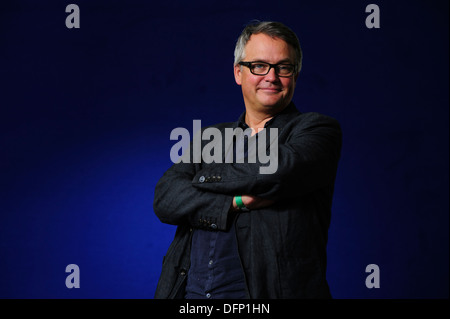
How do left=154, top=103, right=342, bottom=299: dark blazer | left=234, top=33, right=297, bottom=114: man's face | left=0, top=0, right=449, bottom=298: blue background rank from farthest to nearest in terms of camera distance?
left=0, top=0, right=449, bottom=298: blue background
left=234, top=33, right=297, bottom=114: man's face
left=154, top=103, right=342, bottom=299: dark blazer

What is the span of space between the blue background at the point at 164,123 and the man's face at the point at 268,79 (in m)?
1.21

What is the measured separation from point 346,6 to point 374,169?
99cm

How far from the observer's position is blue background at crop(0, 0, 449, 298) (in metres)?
2.58

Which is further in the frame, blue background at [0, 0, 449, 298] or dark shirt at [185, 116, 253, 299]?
blue background at [0, 0, 449, 298]

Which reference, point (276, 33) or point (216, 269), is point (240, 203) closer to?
point (216, 269)

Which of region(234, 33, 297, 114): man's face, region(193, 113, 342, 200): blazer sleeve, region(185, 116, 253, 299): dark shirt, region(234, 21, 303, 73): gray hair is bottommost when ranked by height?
region(185, 116, 253, 299): dark shirt

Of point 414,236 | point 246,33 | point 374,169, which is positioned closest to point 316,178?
point 246,33

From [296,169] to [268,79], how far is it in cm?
35

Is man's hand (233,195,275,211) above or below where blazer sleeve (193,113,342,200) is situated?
below

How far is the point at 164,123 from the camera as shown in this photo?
273 cm

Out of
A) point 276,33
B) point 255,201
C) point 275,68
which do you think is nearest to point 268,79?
point 275,68

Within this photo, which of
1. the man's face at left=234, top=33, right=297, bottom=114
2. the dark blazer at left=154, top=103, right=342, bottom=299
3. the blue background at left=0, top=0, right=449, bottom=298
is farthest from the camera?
the blue background at left=0, top=0, right=449, bottom=298
